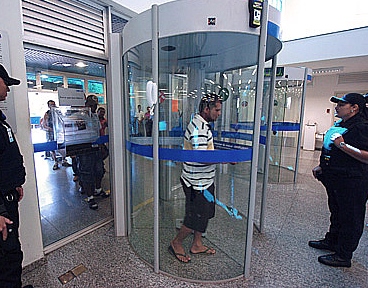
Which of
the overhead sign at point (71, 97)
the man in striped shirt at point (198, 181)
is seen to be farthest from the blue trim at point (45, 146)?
the man in striped shirt at point (198, 181)

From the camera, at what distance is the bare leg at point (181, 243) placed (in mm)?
2170

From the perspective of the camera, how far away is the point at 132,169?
248cm

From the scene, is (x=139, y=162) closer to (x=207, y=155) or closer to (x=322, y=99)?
(x=207, y=155)

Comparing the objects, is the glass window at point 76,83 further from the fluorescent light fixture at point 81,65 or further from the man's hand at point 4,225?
the man's hand at point 4,225

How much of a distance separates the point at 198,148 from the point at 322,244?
1806mm

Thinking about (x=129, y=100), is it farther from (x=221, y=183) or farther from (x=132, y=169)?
(x=221, y=183)

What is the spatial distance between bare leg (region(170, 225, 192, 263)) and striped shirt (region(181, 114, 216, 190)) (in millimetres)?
468

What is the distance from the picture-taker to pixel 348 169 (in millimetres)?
1960

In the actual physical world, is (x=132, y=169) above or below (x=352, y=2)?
below

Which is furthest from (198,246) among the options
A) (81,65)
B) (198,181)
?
(81,65)

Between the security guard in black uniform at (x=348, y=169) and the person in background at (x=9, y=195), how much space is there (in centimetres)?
257

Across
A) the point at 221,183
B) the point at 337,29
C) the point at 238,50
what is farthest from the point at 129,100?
the point at 337,29

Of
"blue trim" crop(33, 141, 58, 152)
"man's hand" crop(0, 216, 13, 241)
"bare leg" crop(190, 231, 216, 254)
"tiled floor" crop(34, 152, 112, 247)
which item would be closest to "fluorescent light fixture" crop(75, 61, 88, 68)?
"blue trim" crop(33, 141, 58, 152)

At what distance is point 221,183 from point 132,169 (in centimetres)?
110
